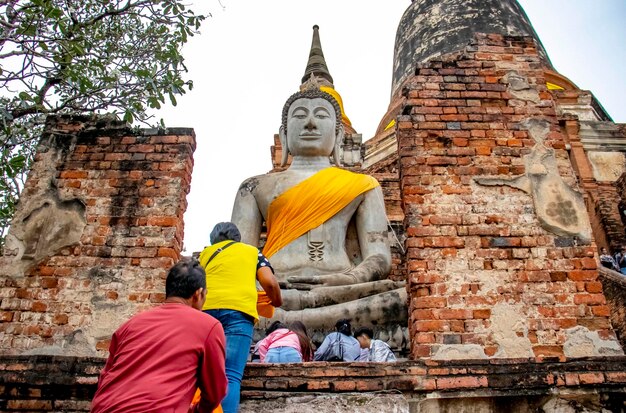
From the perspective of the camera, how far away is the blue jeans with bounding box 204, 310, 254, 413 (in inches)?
126

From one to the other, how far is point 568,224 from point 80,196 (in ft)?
11.4

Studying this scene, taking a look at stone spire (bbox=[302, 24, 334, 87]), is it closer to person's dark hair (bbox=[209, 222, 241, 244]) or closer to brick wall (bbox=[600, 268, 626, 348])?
brick wall (bbox=[600, 268, 626, 348])

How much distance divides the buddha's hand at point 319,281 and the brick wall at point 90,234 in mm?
1013

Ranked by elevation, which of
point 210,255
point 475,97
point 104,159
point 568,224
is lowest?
point 210,255

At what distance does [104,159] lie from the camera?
502 cm

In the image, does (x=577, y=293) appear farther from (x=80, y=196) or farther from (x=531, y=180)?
(x=80, y=196)

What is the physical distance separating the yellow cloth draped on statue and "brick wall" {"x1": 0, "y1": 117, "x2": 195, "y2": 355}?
1097 millimetres

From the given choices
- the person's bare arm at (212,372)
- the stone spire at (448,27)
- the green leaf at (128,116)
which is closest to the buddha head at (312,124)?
the green leaf at (128,116)

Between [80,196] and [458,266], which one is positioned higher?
[80,196]

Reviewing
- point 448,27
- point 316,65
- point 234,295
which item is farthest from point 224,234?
point 448,27

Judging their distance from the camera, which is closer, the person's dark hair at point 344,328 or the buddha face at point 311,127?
the person's dark hair at point 344,328

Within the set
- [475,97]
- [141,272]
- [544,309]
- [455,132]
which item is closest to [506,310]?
[544,309]

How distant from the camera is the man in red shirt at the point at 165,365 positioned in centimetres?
245

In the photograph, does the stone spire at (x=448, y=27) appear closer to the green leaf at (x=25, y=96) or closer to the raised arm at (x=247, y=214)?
the raised arm at (x=247, y=214)
